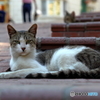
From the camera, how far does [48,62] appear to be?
116 inches

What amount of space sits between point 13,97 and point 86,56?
5.36ft

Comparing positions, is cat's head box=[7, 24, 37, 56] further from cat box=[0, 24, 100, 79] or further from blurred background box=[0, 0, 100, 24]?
blurred background box=[0, 0, 100, 24]

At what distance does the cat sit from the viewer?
7.75 ft

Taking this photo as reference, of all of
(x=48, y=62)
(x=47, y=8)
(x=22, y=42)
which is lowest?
(x=48, y=62)

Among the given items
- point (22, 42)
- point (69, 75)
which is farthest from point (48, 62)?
point (69, 75)

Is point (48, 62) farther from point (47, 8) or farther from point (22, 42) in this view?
point (47, 8)

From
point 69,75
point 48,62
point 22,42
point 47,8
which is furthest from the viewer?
point 47,8

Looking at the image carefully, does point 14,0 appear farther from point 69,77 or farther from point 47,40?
point 69,77

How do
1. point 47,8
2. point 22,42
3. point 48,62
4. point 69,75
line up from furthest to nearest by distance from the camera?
point 47,8 < point 48,62 < point 22,42 < point 69,75

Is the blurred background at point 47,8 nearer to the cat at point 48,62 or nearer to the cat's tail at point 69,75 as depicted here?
the cat at point 48,62

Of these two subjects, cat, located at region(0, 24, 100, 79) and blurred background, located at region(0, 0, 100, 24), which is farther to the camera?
blurred background, located at region(0, 0, 100, 24)

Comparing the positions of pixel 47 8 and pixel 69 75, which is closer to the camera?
pixel 69 75

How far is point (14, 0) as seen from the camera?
16.5 meters

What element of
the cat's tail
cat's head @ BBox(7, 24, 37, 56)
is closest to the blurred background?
cat's head @ BBox(7, 24, 37, 56)
